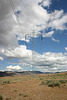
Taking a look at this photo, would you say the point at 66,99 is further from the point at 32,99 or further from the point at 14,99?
the point at 14,99

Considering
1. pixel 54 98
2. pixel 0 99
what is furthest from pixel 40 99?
pixel 0 99

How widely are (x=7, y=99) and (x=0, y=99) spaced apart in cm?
96

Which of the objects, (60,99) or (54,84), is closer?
(60,99)

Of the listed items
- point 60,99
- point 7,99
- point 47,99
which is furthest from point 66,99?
point 7,99

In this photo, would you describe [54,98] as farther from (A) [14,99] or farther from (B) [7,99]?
(B) [7,99]

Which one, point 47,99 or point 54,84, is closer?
point 47,99

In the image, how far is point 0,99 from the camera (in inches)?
553

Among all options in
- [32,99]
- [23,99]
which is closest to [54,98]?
[32,99]

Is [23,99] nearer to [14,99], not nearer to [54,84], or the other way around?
[14,99]

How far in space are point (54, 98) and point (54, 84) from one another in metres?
8.49

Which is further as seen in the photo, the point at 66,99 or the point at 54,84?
the point at 54,84

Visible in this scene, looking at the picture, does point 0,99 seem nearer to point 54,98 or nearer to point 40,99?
point 40,99

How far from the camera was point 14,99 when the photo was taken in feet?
47.2

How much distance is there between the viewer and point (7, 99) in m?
14.3
